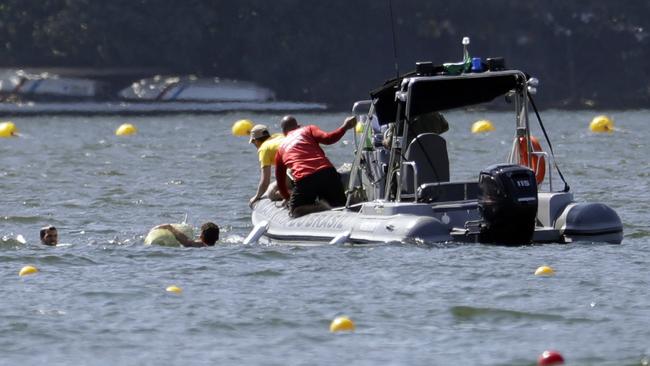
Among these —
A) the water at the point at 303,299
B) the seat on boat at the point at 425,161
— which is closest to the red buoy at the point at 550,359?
the water at the point at 303,299

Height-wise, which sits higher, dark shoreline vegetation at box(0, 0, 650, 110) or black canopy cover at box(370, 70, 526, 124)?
dark shoreline vegetation at box(0, 0, 650, 110)

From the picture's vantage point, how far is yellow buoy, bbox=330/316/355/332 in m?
12.6

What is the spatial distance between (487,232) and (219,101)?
60.1 metres

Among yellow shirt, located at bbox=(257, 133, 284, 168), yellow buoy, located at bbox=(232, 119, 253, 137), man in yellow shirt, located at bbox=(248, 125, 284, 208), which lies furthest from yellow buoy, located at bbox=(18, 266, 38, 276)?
yellow buoy, located at bbox=(232, 119, 253, 137)

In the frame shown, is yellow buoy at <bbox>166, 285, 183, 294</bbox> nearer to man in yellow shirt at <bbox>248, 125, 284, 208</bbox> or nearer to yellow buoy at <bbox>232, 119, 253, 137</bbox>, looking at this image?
man in yellow shirt at <bbox>248, 125, 284, 208</bbox>

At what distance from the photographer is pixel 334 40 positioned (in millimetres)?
79500

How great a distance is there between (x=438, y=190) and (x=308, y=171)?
1.50m

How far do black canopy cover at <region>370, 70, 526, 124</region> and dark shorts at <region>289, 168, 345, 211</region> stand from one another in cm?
86

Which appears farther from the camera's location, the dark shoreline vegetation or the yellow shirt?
the dark shoreline vegetation

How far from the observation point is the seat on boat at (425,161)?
16875 millimetres

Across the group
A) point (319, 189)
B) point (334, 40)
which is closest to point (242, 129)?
point (319, 189)

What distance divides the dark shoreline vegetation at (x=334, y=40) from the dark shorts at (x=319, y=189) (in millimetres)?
57285

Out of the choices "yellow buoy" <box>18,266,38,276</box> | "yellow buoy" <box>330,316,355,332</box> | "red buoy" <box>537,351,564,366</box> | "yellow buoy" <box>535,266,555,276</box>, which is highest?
"yellow buoy" <box>18,266,38,276</box>

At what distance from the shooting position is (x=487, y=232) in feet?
52.4
